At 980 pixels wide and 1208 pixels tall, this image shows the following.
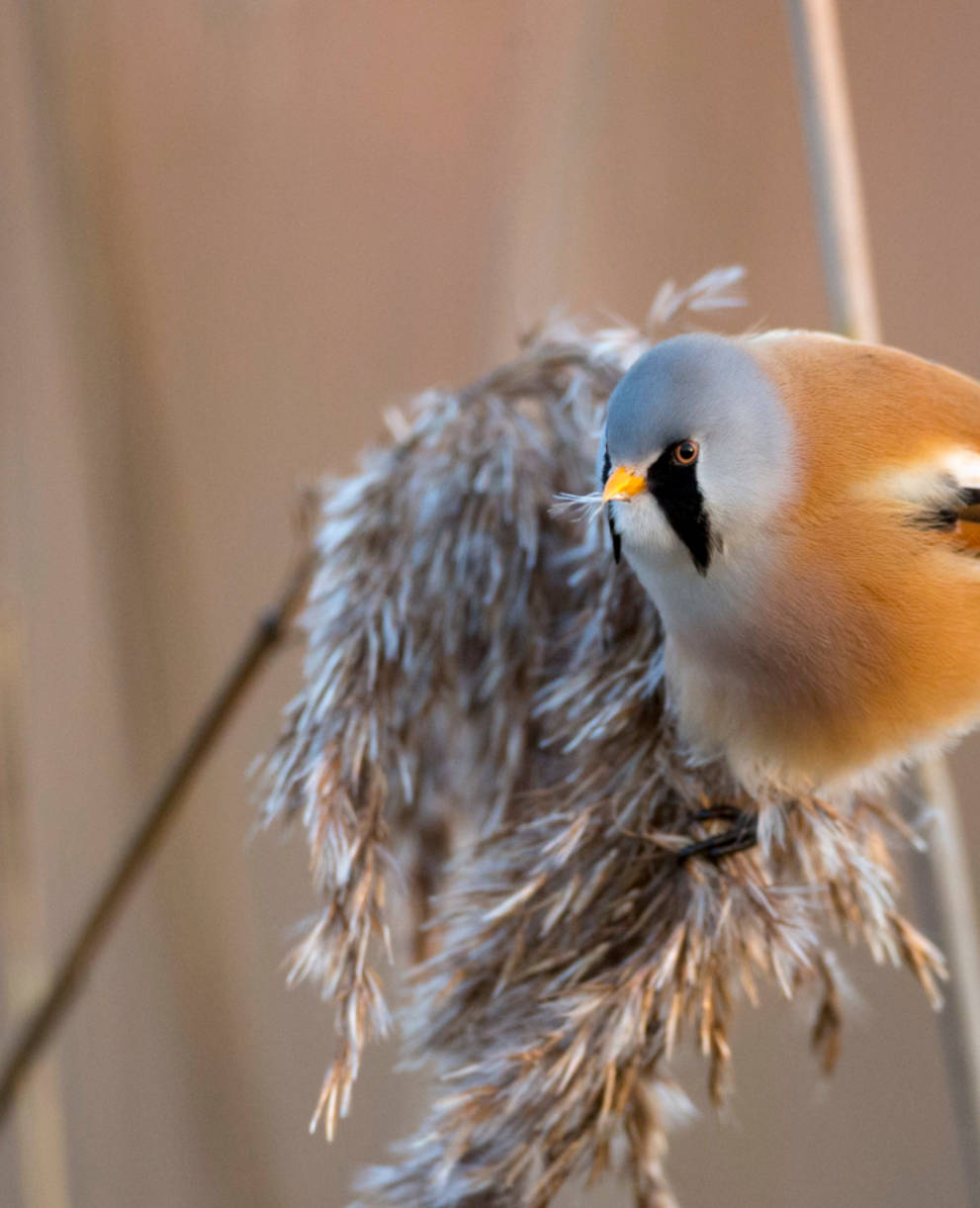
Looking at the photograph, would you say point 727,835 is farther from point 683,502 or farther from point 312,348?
point 312,348

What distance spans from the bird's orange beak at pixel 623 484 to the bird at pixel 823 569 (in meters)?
0.05

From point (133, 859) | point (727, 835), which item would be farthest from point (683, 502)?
point (133, 859)

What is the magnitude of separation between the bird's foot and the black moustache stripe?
0.23m

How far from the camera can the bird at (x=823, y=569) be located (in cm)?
115

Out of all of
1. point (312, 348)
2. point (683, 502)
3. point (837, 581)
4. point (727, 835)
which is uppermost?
point (312, 348)

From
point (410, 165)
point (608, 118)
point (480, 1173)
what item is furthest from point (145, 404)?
point (480, 1173)

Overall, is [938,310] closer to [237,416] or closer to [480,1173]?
[237,416]

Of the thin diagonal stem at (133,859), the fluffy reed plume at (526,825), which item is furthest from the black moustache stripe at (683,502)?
the thin diagonal stem at (133,859)

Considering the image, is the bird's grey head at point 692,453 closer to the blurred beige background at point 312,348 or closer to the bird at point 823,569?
the bird at point 823,569

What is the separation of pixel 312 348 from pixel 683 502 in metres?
1.13

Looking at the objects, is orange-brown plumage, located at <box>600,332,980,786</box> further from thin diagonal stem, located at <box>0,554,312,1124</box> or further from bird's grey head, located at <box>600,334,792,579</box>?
thin diagonal stem, located at <box>0,554,312,1124</box>

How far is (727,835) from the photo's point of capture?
1.17 metres

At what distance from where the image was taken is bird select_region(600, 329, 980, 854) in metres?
1.15

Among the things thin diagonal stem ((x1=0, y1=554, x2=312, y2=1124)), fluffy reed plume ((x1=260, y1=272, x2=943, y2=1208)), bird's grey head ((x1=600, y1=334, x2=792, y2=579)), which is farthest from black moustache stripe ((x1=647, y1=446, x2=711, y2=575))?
thin diagonal stem ((x1=0, y1=554, x2=312, y2=1124))
